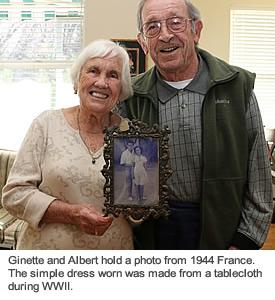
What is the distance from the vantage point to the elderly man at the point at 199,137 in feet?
3.81

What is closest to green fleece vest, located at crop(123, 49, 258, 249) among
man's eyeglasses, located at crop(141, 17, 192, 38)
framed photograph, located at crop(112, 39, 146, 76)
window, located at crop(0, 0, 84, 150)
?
man's eyeglasses, located at crop(141, 17, 192, 38)

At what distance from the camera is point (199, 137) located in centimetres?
117

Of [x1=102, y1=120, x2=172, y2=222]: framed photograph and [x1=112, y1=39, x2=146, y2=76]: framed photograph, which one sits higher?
[x1=112, y1=39, x2=146, y2=76]: framed photograph

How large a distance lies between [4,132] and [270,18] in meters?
3.06

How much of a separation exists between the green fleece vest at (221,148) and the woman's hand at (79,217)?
21cm

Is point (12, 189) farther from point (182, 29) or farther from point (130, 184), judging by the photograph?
point (182, 29)

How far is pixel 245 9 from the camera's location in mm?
4598

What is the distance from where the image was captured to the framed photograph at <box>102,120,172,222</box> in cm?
102

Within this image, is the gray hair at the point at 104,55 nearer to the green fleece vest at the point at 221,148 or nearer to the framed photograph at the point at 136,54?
the green fleece vest at the point at 221,148

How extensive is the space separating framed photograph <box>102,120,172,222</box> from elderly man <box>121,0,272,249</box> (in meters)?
0.16

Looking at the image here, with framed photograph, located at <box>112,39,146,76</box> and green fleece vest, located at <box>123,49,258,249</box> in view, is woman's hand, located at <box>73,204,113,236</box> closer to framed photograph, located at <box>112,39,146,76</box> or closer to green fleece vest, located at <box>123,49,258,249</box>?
green fleece vest, located at <box>123,49,258,249</box>

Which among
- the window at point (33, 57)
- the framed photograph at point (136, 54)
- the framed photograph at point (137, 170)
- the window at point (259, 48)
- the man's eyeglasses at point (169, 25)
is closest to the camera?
the framed photograph at point (137, 170)

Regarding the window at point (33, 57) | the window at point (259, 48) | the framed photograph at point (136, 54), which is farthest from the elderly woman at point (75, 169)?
the window at point (259, 48)

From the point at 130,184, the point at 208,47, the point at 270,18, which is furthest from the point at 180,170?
the point at 270,18
